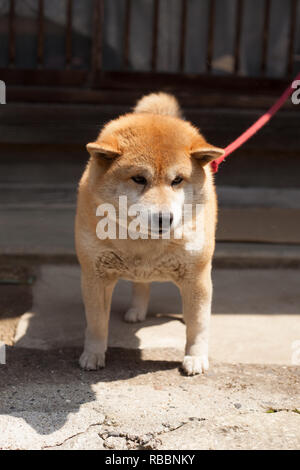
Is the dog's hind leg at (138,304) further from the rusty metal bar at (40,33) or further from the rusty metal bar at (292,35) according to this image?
the rusty metal bar at (292,35)

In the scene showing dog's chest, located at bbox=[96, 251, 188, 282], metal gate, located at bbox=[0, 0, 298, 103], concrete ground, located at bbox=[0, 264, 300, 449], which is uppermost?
metal gate, located at bbox=[0, 0, 298, 103]

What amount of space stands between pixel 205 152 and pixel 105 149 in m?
0.48

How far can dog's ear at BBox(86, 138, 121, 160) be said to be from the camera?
2869mm

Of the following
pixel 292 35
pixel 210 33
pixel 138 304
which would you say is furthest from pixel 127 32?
pixel 138 304

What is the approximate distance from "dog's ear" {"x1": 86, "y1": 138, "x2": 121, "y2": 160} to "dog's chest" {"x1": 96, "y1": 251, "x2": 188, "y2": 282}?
1.68 ft

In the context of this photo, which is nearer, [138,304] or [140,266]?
[140,266]

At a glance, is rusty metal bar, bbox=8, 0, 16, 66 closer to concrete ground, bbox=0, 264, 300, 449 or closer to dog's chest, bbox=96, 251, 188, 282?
concrete ground, bbox=0, 264, 300, 449

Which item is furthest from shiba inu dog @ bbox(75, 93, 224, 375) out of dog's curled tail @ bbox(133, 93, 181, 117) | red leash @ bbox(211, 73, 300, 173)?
dog's curled tail @ bbox(133, 93, 181, 117)

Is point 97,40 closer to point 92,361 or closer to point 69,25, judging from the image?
point 69,25

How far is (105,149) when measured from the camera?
2871mm

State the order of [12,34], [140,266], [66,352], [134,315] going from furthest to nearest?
[12,34]
[134,315]
[66,352]
[140,266]

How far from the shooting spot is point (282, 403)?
308cm

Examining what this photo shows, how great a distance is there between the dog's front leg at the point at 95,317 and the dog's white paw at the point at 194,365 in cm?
45

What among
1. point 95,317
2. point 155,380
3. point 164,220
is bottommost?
point 155,380
